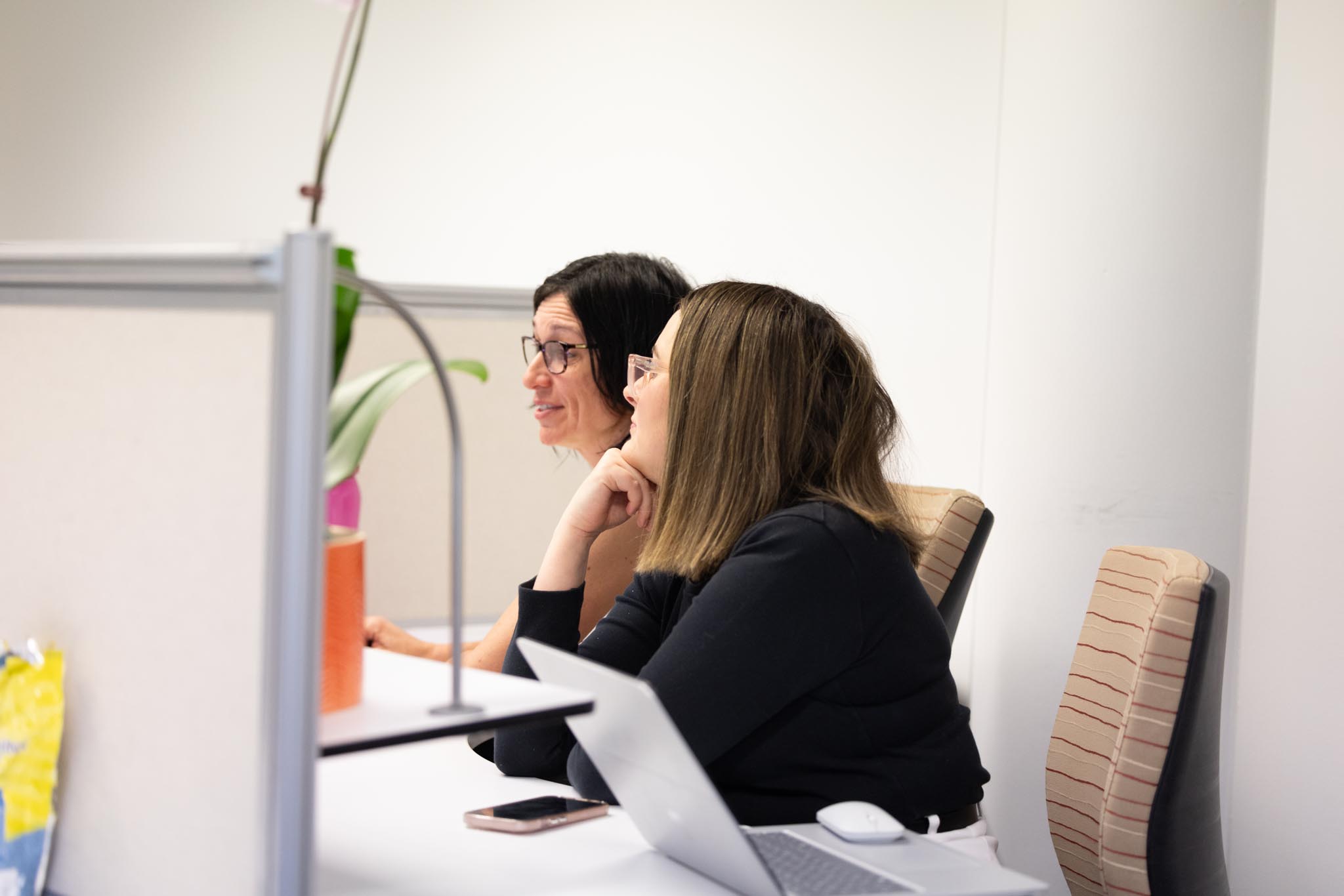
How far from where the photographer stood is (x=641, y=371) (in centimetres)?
150

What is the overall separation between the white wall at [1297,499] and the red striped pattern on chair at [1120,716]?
34.5 inches

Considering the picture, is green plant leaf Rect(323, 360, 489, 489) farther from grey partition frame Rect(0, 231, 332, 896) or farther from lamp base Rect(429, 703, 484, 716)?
lamp base Rect(429, 703, 484, 716)

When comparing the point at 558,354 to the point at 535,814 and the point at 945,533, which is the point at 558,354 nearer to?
the point at 945,533

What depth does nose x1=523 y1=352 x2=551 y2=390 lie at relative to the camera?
6.37 ft

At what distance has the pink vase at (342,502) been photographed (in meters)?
0.85

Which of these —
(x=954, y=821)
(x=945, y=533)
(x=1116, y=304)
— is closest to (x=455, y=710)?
(x=954, y=821)

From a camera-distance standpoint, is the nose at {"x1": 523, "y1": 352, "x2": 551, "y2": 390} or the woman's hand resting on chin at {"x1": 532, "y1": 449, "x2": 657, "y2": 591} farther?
the nose at {"x1": 523, "y1": 352, "x2": 551, "y2": 390}

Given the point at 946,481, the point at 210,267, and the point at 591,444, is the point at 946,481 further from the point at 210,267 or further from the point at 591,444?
the point at 210,267

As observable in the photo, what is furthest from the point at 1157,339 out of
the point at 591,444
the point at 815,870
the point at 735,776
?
the point at 815,870

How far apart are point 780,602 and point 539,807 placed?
0.30m

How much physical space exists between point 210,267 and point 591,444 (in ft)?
4.28

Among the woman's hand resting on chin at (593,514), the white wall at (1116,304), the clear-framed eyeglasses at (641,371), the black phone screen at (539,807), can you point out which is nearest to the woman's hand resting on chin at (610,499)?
the woman's hand resting on chin at (593,514)

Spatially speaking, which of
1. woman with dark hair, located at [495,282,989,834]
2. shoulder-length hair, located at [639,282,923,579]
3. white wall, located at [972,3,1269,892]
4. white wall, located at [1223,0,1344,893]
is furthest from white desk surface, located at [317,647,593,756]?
white wall, located at [1223,0,1344,893]

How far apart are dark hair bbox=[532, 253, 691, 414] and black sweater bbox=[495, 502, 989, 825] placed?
2.45 ft
